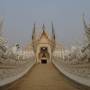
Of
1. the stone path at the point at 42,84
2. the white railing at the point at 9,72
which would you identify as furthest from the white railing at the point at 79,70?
the white railing at the point at 9,72

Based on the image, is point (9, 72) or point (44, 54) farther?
point (44, 54)

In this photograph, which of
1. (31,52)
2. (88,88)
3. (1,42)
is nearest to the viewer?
(88,88)

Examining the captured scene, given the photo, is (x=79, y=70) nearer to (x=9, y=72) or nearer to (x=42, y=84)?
(x=42, y=84)

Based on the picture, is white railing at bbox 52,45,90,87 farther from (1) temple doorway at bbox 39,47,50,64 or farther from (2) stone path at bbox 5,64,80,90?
(1) temple doorway at bbox 39,47,50,64

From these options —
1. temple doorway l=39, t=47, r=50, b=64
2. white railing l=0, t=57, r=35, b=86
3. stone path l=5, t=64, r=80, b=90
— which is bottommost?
stone path l=5, t=64, r=80, b=90

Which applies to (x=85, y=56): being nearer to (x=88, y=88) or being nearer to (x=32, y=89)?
(x=32, y=89)

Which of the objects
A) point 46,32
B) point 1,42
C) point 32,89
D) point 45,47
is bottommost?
point 32,89

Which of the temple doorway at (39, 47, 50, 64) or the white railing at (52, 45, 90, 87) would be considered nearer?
the white railing at (52, 45, 90, 87)

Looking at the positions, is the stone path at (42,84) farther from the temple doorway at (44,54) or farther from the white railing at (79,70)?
the temple doorway at (44,54)

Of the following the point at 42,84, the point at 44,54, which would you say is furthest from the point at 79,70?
the point at 44,54

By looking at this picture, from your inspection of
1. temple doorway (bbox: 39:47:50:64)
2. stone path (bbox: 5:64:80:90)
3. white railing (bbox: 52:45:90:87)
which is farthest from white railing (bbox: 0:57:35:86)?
temple doorway (bbox: 39:47:50:64)

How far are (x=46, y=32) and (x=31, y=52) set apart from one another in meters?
5.60

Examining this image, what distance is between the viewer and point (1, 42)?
1037 cm

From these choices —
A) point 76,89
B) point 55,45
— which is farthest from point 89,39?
point 55,45
